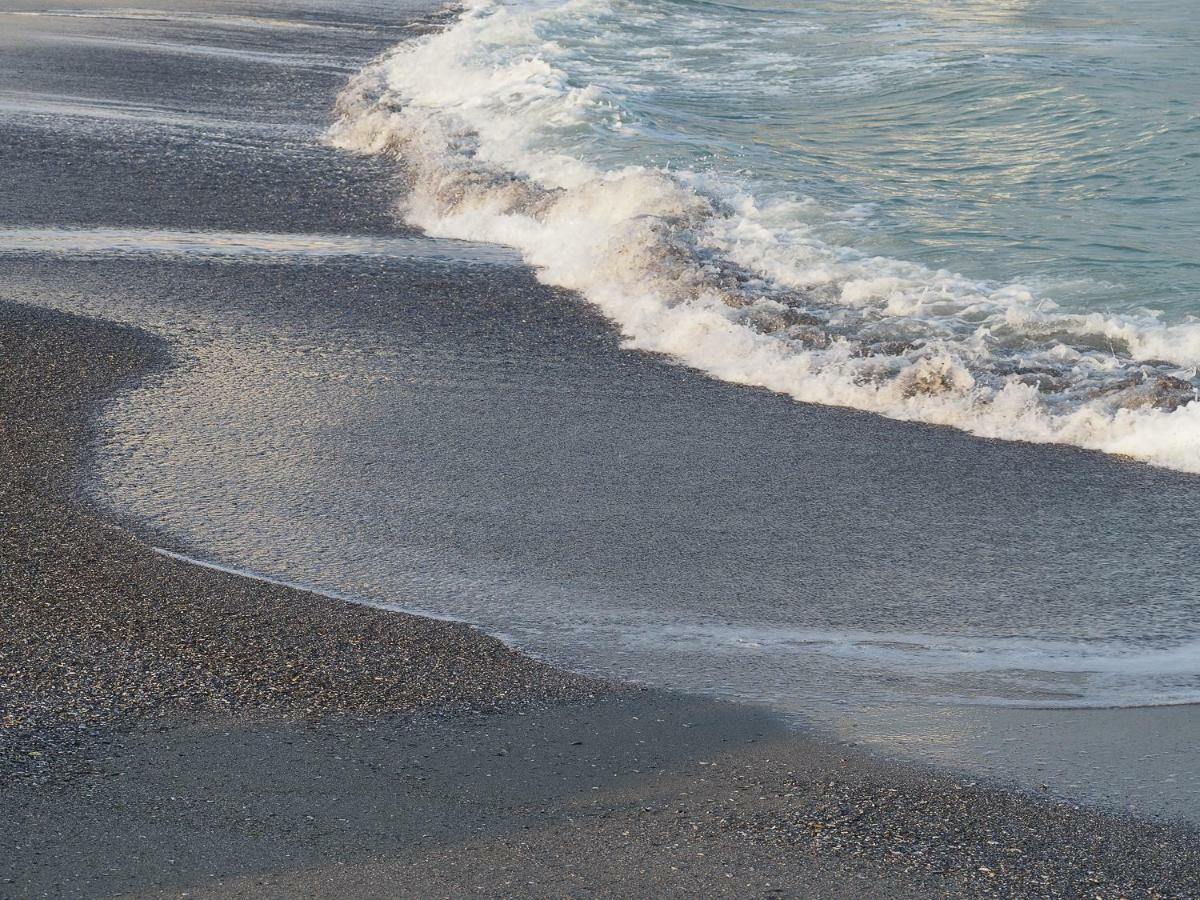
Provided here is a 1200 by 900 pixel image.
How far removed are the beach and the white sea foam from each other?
0.29m

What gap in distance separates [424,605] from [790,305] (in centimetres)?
412

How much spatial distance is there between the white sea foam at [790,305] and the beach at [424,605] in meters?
0.29

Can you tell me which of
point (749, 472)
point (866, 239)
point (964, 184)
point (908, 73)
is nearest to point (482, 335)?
point (749, 472)

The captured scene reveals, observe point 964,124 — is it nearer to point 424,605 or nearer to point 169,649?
point 424,605

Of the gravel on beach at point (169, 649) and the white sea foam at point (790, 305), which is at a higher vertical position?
the white sea foam at point (790, 305)

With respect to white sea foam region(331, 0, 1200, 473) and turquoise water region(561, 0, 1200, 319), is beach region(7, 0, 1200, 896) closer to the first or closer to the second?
white sea foam region(331, 0, 1200, 473)

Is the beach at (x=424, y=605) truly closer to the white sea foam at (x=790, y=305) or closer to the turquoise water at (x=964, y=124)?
the white sea foam at (x=790, y=305)

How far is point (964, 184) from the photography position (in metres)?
11.4

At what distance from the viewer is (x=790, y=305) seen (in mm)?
7617

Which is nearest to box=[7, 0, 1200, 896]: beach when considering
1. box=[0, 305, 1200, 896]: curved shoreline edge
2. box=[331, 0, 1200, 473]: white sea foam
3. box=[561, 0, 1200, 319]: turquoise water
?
box=[0, 305, 1200, 896]: curved shoreline edge

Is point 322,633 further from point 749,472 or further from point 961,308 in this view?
point 961,308

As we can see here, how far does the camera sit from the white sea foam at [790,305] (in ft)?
20.1

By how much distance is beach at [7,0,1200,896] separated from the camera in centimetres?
284

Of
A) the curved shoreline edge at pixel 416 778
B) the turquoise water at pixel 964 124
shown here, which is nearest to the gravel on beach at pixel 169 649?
the curved shoreline edge at pixel 416 778
